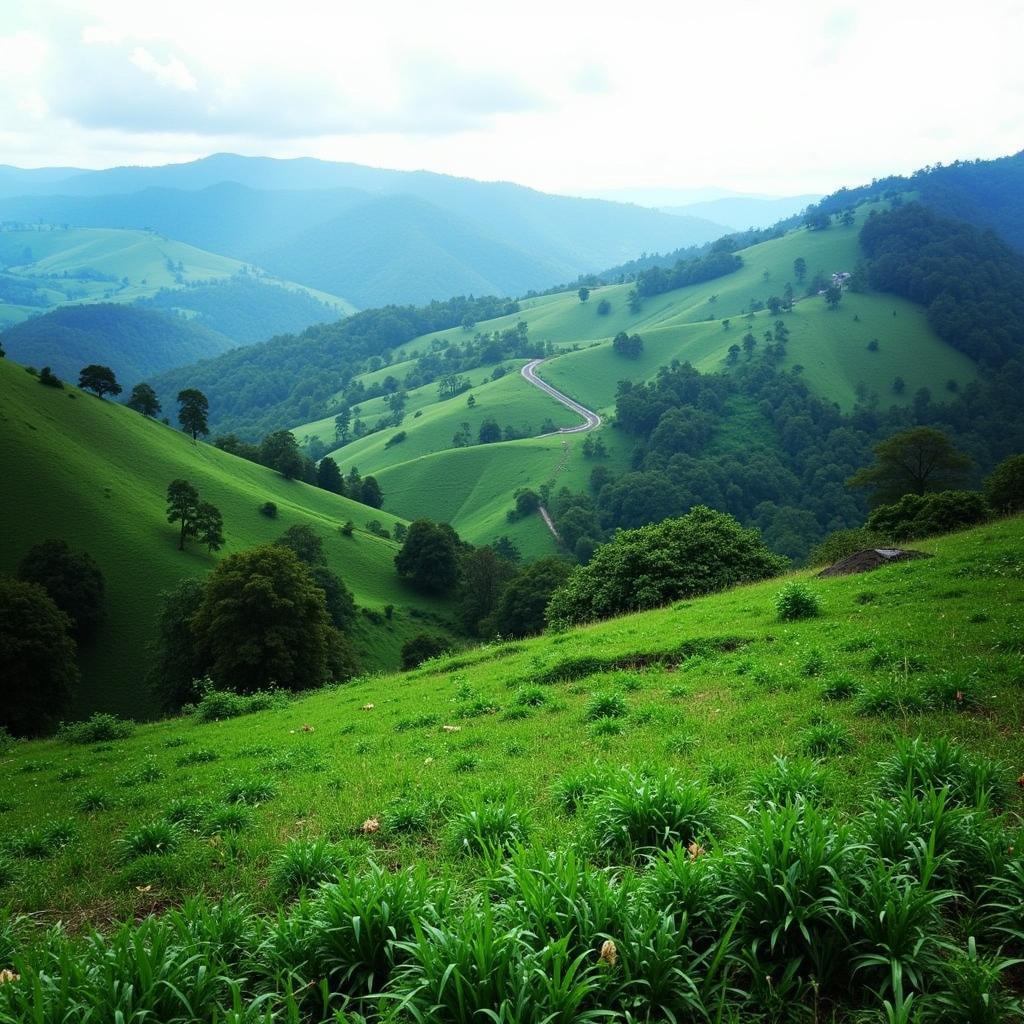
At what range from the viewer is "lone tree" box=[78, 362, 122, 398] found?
354ft

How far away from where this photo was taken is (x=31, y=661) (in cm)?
4909

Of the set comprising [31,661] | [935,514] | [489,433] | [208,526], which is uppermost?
[489,433]

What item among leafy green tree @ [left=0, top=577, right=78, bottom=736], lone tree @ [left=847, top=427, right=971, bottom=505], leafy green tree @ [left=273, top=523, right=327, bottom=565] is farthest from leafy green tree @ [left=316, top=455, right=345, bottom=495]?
lone tree @ [left=847, top=427, right=971, bottom=505]

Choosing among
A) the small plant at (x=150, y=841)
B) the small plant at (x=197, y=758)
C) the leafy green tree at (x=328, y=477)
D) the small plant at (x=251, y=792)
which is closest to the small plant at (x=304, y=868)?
the small plant at (x=150, y=841)

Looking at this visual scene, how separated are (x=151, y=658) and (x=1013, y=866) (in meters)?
79.2

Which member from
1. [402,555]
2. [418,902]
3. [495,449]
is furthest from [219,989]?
[495,449]

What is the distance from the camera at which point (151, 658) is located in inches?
2753

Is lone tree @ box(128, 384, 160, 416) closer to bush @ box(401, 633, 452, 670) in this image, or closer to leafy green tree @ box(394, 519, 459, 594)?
leafy green tree @ box(394, 519, 459, 594)

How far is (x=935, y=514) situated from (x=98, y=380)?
120823 millimetres

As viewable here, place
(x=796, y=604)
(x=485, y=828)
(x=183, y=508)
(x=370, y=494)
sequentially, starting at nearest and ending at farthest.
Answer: (x=485, y=828), (x=796, y=604), (x=183, y=508), (x=370, y=494)

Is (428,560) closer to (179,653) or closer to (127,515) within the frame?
(127,515)

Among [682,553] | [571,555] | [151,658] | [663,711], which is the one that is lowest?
[571,555]

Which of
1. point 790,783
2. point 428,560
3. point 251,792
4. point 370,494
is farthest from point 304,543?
point 790,783

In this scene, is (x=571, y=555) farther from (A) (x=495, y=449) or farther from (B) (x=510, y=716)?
(B) (x=510, y=716)
